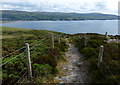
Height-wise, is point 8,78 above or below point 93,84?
above

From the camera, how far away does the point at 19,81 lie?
4.36 m

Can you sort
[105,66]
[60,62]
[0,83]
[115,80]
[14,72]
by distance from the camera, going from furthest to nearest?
[60,62], [105,66], [14,72], [0,83], [115,80]

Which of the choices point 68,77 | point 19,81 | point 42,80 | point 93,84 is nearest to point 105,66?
point 93,84

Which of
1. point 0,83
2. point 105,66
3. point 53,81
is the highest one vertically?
point 105,66

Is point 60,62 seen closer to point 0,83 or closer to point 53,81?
point 53,81

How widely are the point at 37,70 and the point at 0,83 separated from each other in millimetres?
1488

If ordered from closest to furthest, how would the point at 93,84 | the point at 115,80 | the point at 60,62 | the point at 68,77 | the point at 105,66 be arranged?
1. the point at 115,80
2. the point at 93,84
3. the point at 105,66
4. the point at 68,77
5. the point at 60,62

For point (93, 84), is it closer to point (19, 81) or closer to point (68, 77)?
point (68, 77)

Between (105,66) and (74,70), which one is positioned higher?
(105,66)

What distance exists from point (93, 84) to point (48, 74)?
199 centimetres

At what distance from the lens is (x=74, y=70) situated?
6141 millimetres

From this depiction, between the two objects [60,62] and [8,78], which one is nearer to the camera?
[8,78]

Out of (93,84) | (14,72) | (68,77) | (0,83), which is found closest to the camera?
(0,83)

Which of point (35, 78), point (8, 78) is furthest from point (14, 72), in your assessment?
point (35, 78)
